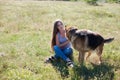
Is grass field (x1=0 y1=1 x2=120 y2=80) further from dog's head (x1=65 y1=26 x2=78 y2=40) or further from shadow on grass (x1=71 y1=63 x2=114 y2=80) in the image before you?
dog's head (x1=65 y1=26 x2=78 y2=40)

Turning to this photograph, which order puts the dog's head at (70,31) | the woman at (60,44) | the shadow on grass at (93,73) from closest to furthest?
the shadow on grass at (93,73), the dog's head at (70,31), the woman at (60,44)

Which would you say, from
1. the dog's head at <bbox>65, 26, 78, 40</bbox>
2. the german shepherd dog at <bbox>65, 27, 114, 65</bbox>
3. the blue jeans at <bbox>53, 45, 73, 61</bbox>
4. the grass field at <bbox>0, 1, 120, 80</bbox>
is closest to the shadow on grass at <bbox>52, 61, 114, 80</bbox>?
the grass field at <bbox>0, 1, 120, 80</bbox>

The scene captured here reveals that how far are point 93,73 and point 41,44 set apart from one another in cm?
333

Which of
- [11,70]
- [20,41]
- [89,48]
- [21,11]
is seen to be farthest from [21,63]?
[21,11]

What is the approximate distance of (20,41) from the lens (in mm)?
10172

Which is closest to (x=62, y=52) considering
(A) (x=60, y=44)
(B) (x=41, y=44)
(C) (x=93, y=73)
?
(A) (x=60, y=44)

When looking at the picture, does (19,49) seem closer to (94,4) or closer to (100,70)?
(100,70)

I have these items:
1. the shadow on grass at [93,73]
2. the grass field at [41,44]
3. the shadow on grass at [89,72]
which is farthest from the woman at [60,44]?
the shadow on grass at [93,73]

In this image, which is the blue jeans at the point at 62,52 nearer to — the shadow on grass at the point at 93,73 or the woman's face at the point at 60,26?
the woman's face at the point at 60,26

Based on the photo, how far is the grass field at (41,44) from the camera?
681cm

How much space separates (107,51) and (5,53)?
3.08 m

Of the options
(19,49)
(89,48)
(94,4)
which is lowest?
(94,4)

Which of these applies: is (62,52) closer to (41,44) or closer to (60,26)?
(60,26)

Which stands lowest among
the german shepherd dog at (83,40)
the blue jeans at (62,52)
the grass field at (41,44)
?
the grass field at (41,44)
